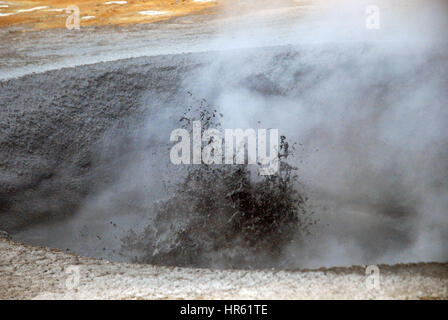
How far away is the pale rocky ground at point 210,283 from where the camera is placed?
8.72 ft

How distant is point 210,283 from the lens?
285 cm

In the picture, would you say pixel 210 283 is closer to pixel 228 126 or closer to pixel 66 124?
pixel 228 126

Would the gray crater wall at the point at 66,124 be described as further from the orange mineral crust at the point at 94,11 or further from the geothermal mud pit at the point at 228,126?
the orange mineral crust at the point at 94,11

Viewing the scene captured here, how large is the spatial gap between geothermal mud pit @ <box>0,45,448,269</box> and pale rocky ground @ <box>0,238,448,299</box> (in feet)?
5.54

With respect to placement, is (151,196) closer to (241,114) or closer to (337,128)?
(241,114)

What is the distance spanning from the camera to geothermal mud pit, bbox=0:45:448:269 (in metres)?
5.25

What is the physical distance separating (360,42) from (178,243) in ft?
10.9

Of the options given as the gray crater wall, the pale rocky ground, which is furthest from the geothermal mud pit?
the pale rocky ground

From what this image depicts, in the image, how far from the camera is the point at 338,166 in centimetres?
594

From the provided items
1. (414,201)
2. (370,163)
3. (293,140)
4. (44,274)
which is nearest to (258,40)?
(293,140)

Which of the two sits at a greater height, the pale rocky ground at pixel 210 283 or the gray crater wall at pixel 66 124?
the gray crater wall at pixel 66 124

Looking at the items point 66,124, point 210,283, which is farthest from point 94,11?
point 210,283

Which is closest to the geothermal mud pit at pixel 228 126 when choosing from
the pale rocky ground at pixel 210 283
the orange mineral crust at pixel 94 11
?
the pale rocky ground at pixel 210 283

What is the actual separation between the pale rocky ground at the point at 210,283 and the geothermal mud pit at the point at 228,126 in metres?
1.69
